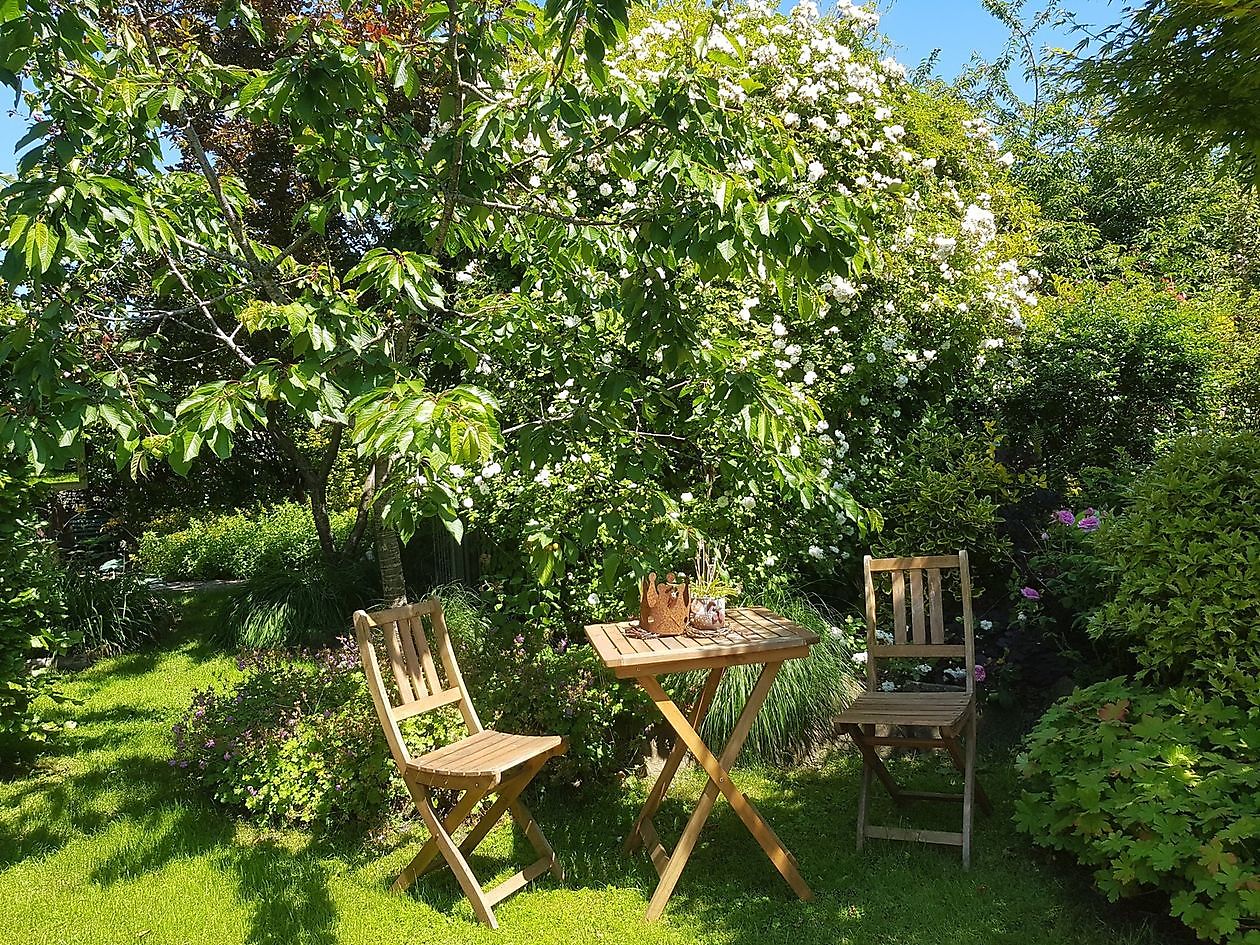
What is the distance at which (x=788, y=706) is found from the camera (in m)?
4.75

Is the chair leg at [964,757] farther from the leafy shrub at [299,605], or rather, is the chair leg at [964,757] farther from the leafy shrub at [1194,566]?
the leafy shrub at [299,605]

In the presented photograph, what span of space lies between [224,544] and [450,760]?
9934 mm

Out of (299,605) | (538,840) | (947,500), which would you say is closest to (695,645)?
(538,840)

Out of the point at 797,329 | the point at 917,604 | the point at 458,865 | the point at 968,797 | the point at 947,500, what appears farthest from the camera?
the point at 797,329

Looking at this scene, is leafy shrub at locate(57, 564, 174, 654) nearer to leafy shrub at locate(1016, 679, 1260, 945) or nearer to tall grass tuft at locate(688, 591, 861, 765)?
tall grass tuft at locate(688, 591, 861, 765)

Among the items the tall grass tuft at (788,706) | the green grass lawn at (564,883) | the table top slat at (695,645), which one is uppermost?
the table top slat at (695,645)

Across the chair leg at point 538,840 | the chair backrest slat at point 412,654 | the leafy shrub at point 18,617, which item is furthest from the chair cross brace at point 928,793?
the leafy shrub at point 18,617

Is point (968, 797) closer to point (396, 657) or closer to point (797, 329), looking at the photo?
point (396, 657)

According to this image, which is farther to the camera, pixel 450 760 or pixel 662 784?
pixel 662 784

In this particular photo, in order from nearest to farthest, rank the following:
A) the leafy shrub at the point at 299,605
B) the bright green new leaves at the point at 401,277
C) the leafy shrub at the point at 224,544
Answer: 1. the bright green new leaves at the point at 401,277
2. the leafy shrub at the point at 299,605
3. the leafy shrub at the point at 224,544

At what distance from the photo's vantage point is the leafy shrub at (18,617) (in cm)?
451

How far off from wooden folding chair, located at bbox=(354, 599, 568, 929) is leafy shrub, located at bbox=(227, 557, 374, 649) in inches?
136

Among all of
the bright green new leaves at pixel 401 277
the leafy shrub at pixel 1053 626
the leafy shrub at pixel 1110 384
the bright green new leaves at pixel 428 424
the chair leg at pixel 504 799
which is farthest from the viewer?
the leafy shrub at pixel 1110 384

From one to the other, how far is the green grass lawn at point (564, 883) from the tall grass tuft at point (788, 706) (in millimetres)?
153
